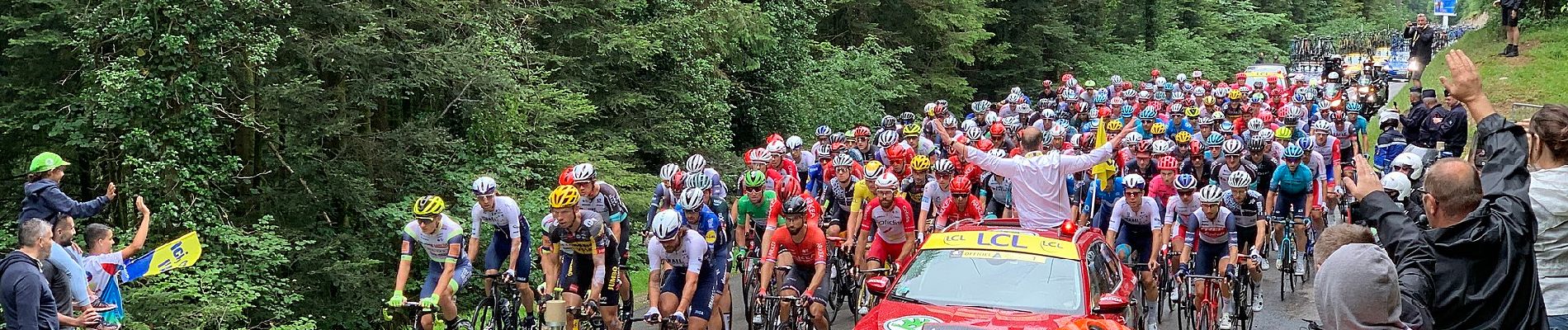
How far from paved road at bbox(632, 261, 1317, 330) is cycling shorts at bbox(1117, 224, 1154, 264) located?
791mm

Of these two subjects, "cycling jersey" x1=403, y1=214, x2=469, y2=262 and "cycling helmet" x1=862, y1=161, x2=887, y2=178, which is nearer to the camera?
"cycling jersey" x1=403, y1=214, x2=469, y2=262

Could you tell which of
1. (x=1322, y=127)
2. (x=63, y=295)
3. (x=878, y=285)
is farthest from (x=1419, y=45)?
(x=63, y=295)

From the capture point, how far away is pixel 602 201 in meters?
12.3

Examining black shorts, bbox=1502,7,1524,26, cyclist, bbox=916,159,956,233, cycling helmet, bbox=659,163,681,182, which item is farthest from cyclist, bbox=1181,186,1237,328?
black shorts, bbox=1502,7,1524,26

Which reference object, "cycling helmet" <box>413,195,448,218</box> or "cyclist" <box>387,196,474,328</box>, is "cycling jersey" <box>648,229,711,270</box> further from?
"cycling helmet" <box>413,195,448,218</box>

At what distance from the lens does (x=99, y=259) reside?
9758 millimetres

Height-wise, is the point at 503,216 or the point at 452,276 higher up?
the point at 503,216

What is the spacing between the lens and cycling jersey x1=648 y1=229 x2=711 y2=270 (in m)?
10.3

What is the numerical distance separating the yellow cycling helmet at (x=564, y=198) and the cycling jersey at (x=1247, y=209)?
6.52 m

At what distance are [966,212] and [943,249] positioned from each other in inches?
132

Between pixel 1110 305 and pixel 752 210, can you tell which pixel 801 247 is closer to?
pixel 752 210

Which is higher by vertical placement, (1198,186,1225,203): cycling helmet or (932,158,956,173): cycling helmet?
(932,158,956,173): cycling helmet

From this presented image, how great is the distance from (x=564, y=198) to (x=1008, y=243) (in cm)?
373

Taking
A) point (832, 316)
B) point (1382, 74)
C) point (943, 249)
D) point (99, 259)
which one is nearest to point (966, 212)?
point (832, 316)
